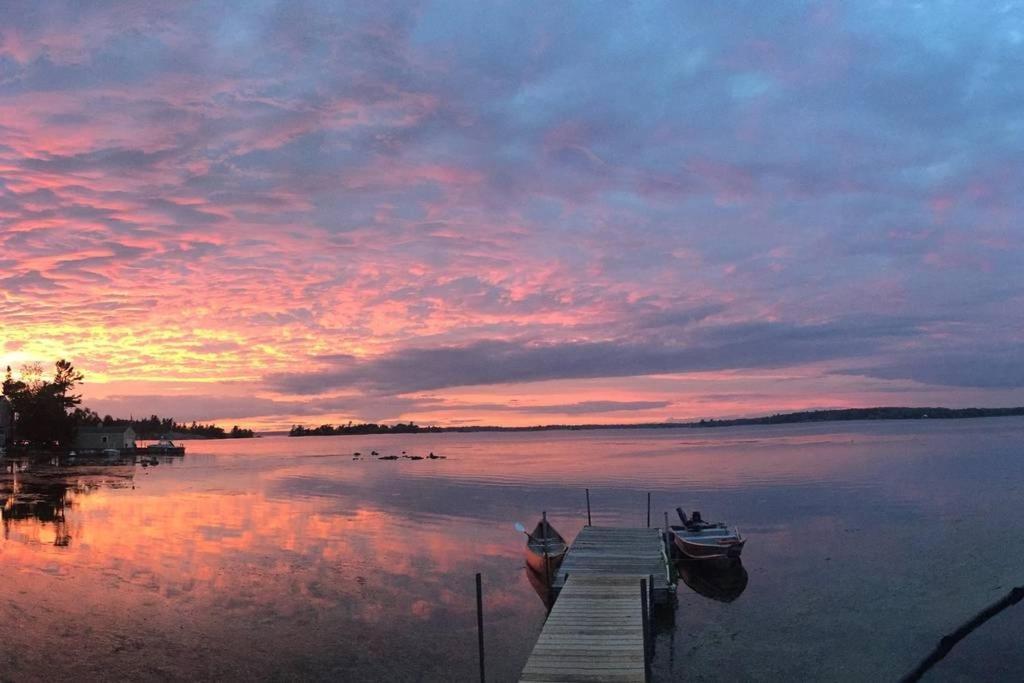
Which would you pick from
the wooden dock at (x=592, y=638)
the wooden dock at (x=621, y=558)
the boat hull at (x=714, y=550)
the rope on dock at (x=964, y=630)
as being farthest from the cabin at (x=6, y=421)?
the rope on dock at (x=964, y=630)

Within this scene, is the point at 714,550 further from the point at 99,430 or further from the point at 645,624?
the point at 99,430

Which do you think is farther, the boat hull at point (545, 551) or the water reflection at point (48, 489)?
the water reflection at point (48, 489)

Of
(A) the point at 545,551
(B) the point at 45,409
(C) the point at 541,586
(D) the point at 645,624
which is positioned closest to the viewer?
(D) the point at 645,624

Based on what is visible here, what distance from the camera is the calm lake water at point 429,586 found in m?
20.6

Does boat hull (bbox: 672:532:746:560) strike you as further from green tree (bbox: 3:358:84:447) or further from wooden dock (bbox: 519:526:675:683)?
green tree (bbox: 3:358:84:447)

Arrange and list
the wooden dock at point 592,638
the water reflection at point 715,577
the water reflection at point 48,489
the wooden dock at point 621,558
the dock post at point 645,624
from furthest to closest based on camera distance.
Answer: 1. the water reflection at point 48,489
2. the water reflection at point 715,577
3. the wooden dock at point 621,558
4. the dock post at point 645,624
5. the wooden dock at point 592,638

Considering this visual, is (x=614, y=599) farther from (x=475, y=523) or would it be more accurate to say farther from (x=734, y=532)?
(x=475, y=523)

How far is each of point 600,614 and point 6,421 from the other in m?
147

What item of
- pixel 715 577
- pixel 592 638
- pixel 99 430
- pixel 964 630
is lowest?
pixel 715 577

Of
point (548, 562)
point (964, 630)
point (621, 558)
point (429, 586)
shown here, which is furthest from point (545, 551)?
point (964, 630)

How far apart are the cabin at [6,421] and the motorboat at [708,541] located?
439 ft

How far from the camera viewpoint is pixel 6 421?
434 feet

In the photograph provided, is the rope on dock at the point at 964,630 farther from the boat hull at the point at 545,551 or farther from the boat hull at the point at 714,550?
the boat hull at the point at 714,550

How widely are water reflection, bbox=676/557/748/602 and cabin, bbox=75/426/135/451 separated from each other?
132275 mm
